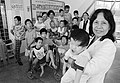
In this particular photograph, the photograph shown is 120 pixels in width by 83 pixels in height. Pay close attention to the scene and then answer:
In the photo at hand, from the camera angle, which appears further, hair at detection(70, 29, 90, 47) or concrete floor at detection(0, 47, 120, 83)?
concrete floor at detection(0, 47, 120, 83)

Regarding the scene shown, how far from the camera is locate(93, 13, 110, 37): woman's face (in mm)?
771

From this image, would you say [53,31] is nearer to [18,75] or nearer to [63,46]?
[63,46]

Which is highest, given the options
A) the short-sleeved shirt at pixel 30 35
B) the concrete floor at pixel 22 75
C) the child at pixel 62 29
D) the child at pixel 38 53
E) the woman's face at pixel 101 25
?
the woman's face at pixel 101 25

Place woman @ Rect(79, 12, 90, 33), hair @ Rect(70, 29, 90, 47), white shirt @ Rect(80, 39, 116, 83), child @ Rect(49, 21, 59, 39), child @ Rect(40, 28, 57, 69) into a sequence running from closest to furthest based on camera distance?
white shirt @ Rect(80, 39, 116, 83) < hair @ Rect(70, 29, 90, 47) < child @ Rect(40, 28, 57, 69) < child @ Rect(49, 21, 59, 39) < woman @ Rect(79, 12, 90, 33)

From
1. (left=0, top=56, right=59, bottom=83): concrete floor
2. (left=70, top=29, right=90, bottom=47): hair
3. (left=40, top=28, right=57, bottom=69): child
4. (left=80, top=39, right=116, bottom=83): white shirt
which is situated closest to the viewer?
(left=80, top=39, right=116, bottom=83): white shirt

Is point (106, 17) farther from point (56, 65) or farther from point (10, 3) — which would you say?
point (10, 3)

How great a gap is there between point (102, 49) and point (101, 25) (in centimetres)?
16

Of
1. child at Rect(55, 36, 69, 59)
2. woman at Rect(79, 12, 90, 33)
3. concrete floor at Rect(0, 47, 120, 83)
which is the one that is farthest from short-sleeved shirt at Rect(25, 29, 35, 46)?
woman at Rect(79, 12, 90, 33)

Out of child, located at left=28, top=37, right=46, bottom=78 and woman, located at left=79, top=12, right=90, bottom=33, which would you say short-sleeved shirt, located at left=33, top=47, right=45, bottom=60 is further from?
woman, located at left=79, top=12, right=90, bottom=33

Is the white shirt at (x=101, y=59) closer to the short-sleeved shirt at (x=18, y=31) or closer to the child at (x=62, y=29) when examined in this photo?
the child at (x=62, y=29)

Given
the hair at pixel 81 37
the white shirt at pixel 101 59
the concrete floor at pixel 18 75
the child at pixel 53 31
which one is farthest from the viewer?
the child at pixel 53 31

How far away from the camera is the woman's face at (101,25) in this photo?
0.77 metres

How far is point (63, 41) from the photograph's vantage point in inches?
103

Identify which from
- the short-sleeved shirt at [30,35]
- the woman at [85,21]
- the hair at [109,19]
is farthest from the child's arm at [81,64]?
the woman at [85,21]
